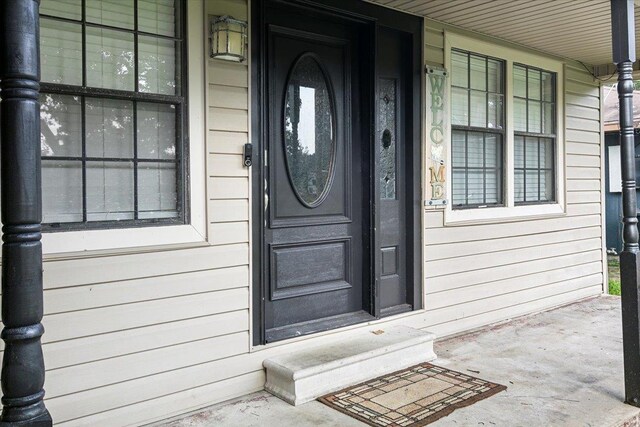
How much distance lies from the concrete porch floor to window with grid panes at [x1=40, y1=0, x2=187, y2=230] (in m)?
1.10

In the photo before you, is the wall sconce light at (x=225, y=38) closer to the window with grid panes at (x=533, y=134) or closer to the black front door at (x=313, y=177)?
the black front door at (x=313, y=177)

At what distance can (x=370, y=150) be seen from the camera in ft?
12.5

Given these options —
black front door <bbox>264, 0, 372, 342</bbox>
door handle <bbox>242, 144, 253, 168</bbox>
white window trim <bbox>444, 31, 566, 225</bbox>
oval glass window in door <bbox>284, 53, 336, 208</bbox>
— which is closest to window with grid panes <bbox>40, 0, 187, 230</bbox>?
door handle <bbox>242, 144, 253, 168</bbox>

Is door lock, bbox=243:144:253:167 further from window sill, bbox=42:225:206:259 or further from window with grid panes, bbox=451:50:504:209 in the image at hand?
window with grid panes, bbox=451:50:504:209

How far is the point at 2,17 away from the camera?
1537 mm

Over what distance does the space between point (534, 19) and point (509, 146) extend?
110 centimetres

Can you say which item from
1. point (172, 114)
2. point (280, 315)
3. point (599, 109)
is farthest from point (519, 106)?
point (172, 114)

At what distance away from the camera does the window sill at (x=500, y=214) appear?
173 inches

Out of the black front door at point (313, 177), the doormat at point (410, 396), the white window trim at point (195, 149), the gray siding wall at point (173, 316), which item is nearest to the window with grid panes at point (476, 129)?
the gray siding wall at point (173, 316)

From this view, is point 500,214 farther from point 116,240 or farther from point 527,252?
point 116,240

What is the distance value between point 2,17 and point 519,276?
14.9ft

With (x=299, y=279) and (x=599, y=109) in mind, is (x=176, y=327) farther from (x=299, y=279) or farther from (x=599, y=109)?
(x=599, y=109)

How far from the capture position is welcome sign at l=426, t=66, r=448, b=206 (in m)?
4.18

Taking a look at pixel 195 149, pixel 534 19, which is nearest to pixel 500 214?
pixel 534 19
